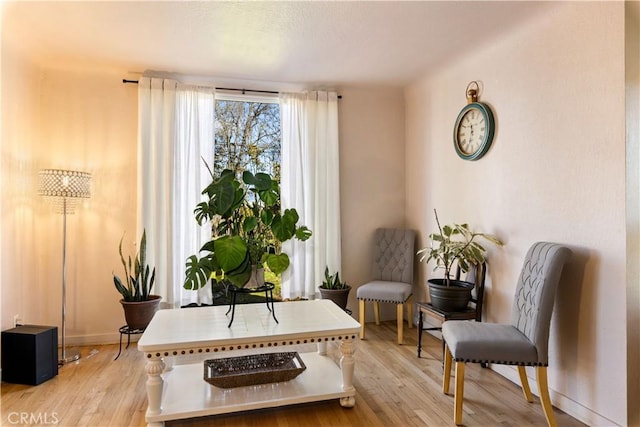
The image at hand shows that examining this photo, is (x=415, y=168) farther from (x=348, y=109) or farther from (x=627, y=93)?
(x=627, y=93)

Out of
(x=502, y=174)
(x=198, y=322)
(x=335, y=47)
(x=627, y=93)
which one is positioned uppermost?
(x=335, y=47)

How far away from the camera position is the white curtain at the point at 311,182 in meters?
3.99

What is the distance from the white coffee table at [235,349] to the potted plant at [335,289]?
105 centimetres

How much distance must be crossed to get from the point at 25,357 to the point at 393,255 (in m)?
Answer: 3.22

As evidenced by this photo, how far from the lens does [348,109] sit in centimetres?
423

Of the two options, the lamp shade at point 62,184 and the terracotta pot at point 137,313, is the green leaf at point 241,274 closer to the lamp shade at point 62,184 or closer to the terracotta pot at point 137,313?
the terracotta pot at point 137,313

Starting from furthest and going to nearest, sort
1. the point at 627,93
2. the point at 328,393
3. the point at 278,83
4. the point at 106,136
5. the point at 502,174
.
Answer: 1. the point at 278,83
2. the point at 106,136
3. the point at 502,174
4. the point at 328,393
5. the point at 627,93

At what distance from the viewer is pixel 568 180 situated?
2.38 meters

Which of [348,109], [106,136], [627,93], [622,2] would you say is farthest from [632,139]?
[106,136]

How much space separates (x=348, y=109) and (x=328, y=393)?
296 cm

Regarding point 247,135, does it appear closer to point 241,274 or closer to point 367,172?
point 367,172

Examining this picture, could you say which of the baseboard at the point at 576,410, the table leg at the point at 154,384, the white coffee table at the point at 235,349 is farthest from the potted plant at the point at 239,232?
the baseboard at the point at 576,410

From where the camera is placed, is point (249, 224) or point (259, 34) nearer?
point (249, 224)

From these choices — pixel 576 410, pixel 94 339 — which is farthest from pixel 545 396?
pixel 94 339
